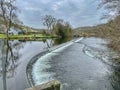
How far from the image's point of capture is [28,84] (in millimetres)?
12586

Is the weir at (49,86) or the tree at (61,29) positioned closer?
the weir at (49,86)

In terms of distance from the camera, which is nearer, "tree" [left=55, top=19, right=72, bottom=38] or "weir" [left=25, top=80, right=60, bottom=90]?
"weir" [left=25, top=80, right=60, bottom=90]

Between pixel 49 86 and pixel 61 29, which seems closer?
pixel 49 86

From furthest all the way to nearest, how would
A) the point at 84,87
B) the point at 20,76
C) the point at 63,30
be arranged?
the point at 63,30 < the point at 20,76 < the point at 84,87

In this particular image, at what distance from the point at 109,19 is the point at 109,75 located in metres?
4.85

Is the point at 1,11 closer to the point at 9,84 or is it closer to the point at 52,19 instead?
the point at 9,84

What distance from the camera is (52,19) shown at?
4222 inches

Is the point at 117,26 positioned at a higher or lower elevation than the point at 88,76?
higher

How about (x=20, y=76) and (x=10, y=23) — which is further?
(x=10, y=23)

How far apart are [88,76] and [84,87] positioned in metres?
3.03

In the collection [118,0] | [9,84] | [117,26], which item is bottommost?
[9,84]

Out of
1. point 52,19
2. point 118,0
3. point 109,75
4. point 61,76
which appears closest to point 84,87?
point 61,76

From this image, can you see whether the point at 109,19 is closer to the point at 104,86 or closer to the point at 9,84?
the point at 104,86

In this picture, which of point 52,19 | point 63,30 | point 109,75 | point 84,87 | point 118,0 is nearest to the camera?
point 84,87
